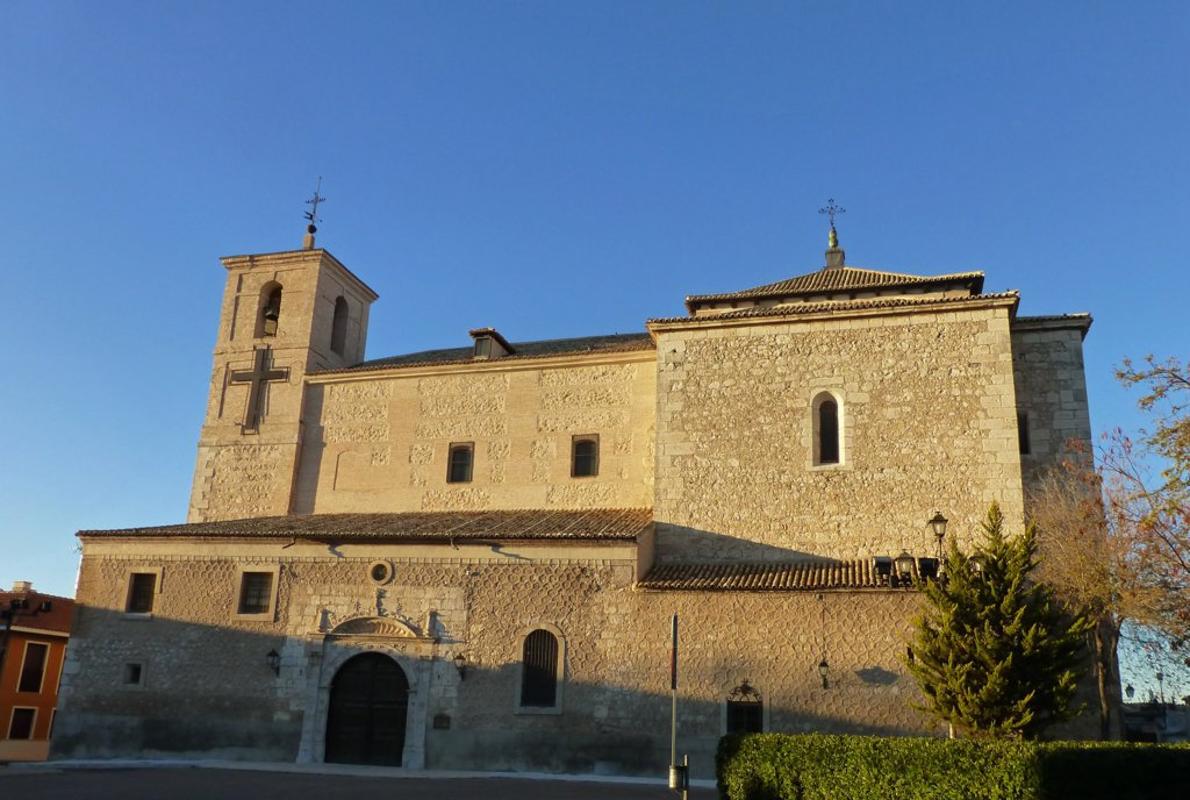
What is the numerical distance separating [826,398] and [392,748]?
10.4 meters

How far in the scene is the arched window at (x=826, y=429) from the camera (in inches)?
749

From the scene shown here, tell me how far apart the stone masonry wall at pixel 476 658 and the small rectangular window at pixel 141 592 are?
0.66 ft

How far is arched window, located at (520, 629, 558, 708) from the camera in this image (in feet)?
57.1

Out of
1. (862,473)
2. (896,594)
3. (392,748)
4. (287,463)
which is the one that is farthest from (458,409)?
(896,594)

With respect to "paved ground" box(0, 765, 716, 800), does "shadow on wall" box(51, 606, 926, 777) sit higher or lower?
higher

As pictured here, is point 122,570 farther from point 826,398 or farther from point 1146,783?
point 1146,783

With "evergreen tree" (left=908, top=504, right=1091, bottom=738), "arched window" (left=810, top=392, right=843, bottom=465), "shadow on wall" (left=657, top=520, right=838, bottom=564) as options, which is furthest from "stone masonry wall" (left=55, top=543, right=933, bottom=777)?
"arched window" (left=810, top=392, right=843, bottom=465)

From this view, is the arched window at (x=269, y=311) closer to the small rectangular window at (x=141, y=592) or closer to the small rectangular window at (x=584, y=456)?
the small rectangular window at (x=141, y=592)

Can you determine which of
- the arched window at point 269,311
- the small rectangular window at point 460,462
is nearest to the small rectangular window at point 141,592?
the small rectangular window at point 460,462

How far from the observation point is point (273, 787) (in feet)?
46.2

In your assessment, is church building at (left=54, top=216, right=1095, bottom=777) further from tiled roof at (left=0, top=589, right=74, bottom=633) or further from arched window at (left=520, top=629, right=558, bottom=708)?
tiled roof at (left=0, top=589, right=74, bottom=633)

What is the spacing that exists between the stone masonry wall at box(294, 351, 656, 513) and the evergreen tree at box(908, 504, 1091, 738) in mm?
7170

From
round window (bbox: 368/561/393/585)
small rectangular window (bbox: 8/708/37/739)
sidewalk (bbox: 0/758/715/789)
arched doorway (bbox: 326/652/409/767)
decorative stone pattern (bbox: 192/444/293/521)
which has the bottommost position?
small rectangular window (bbox: 8/708/37/739)

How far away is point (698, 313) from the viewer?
21297 millimetres
